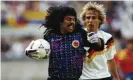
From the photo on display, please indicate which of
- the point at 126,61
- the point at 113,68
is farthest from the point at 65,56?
the point at 126,61

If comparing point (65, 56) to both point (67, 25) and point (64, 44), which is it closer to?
point (64, 44)

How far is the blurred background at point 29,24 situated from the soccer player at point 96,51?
942cm

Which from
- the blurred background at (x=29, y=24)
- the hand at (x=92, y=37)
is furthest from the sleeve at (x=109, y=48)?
the blurred background at (x=29, y=24)

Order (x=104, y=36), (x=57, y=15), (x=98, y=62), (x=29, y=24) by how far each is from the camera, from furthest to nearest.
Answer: (x=29, y=24) → (x=104, y=36) → (x=98, y=62) → (x=57, y=15)

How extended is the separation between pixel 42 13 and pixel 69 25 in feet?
45.7

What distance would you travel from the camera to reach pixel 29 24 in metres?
20.0

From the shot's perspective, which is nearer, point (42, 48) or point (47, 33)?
point (42, 48)

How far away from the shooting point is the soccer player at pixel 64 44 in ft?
20.9

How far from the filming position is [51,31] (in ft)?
21.4

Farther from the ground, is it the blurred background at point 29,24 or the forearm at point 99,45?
the blurred background at point 29,24

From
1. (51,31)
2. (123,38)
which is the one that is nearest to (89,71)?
(51,31)

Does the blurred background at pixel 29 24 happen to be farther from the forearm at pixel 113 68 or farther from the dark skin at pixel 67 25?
the dark skin at pixel 67 25

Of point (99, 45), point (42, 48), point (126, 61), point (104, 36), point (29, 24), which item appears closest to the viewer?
point (42, 48)

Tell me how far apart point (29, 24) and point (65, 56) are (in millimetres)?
13727
